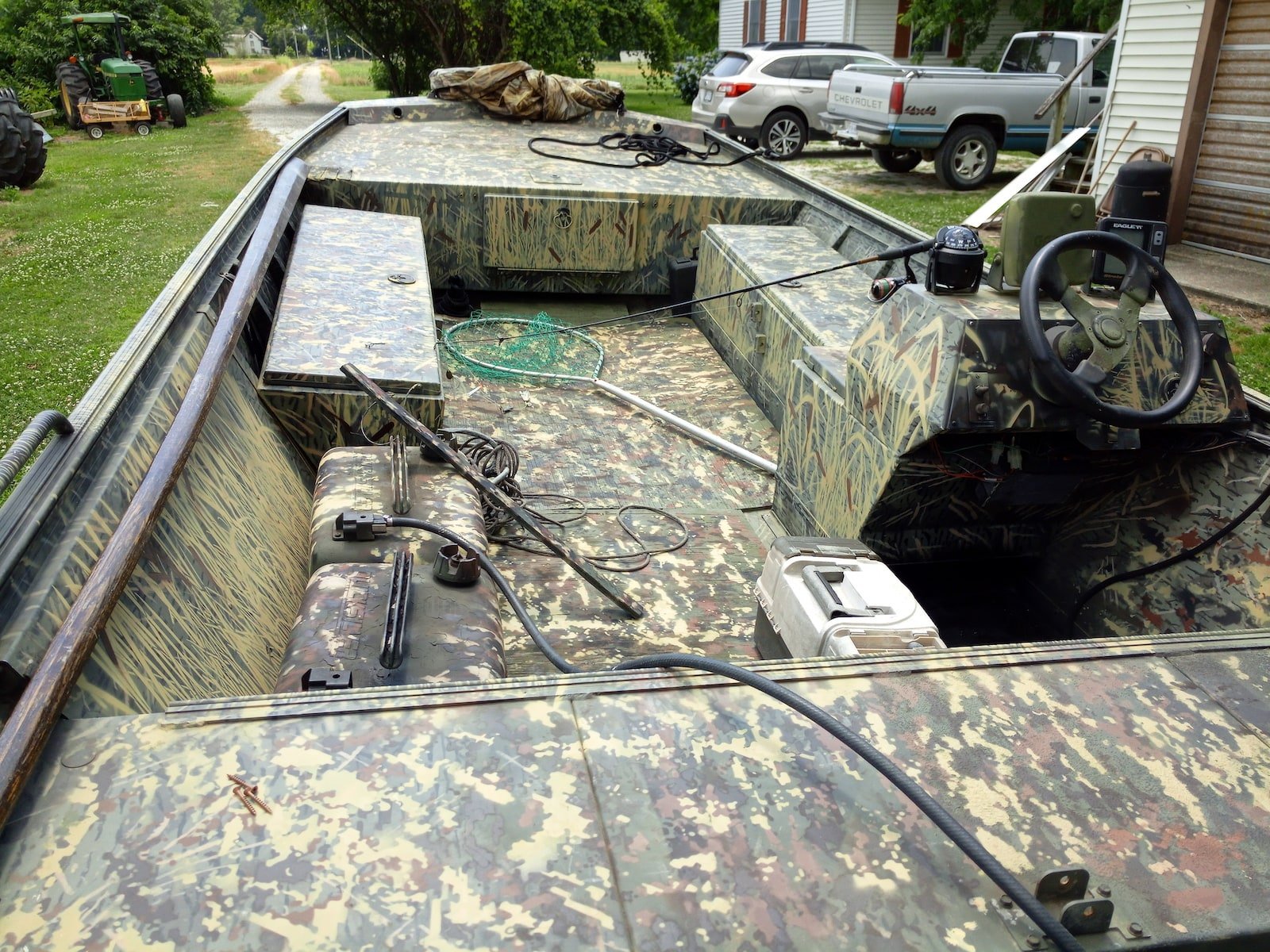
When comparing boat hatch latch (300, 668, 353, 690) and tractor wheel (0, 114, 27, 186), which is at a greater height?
boat hatch latch (300, 668, 353, 690)

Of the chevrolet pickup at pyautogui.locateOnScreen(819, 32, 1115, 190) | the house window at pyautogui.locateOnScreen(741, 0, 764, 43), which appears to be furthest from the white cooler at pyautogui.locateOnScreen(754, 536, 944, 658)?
the house window at pyautogui.locateOnScreen(741, 0, 764, 43)

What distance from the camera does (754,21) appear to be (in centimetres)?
2591

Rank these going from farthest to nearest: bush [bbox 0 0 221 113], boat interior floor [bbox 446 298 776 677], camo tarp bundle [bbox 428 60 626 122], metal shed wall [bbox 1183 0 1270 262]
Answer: bush [bbox 0 0 221 113]
metal shed wall [bbox 1183 0 1270 262]
camo tarp bundle [bbox 428 60 626 122]
boat interior floor [bbox 446 298 776 677]

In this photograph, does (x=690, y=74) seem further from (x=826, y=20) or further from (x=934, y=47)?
(x=934, y=47)

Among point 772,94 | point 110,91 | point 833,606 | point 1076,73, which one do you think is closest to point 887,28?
point 772,94

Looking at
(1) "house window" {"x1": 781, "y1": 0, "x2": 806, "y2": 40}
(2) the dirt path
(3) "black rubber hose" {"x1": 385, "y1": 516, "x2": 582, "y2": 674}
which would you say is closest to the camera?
(3) "black rubber hose" {"x1": 385, "y1": 516, "x2": 582, "y2": 674}

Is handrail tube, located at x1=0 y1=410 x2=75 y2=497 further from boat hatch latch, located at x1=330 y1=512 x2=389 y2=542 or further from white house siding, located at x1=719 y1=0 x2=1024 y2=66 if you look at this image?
white house siding, located at x1=719 y1=0 x2=1024 y2=66

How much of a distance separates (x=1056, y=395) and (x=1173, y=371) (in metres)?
0.37

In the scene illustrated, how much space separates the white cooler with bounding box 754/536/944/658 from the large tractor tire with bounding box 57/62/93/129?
18576 mm

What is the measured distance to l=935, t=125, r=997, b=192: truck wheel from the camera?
43.0ft

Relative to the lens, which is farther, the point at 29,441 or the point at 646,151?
the point at 646,151

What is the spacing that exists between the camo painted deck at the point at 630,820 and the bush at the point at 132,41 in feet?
68.2

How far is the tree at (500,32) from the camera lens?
19047mm

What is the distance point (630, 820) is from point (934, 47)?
23.0 metres
